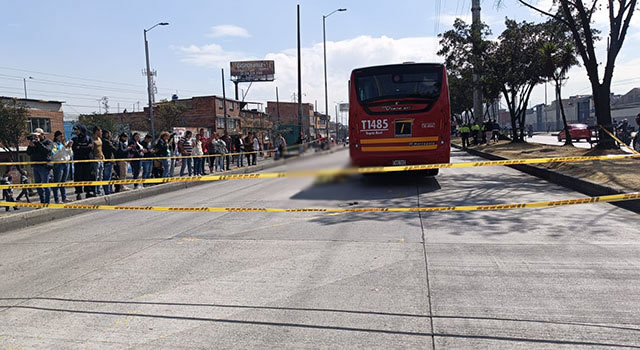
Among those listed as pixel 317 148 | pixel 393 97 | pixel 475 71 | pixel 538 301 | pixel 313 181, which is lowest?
pixel 538 301

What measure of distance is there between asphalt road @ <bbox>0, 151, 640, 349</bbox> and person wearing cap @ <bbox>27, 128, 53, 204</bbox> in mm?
2722

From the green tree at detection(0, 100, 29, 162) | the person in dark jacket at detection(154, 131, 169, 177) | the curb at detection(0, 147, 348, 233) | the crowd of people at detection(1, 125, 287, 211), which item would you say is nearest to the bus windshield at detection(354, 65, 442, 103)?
the crowd of people at detection(1, 125, 287, 211)

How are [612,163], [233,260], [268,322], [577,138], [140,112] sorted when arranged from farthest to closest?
[140,112], [577,138], [612,163], [233,260], [268,322]

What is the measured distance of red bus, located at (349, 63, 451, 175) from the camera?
791 cm

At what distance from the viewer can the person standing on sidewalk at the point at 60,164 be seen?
1070 cm

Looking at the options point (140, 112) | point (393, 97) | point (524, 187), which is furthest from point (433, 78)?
point (140, 112)

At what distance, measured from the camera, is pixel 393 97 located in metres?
9.04

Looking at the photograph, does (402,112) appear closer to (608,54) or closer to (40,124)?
(608,54)

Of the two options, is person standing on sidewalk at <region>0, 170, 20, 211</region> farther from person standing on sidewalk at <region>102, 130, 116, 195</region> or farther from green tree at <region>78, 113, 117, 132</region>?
green tree at <region>78, 113, 117, 132</region>

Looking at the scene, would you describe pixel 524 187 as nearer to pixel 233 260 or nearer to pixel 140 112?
pixel 233 260

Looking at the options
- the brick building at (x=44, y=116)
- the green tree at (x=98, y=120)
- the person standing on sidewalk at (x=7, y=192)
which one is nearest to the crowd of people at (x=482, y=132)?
the person standing on sidewalk at (x=7, y=192)

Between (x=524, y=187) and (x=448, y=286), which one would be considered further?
(x=524, y=187)

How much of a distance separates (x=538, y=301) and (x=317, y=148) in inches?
91.5

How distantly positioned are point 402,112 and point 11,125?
33.2 meters
